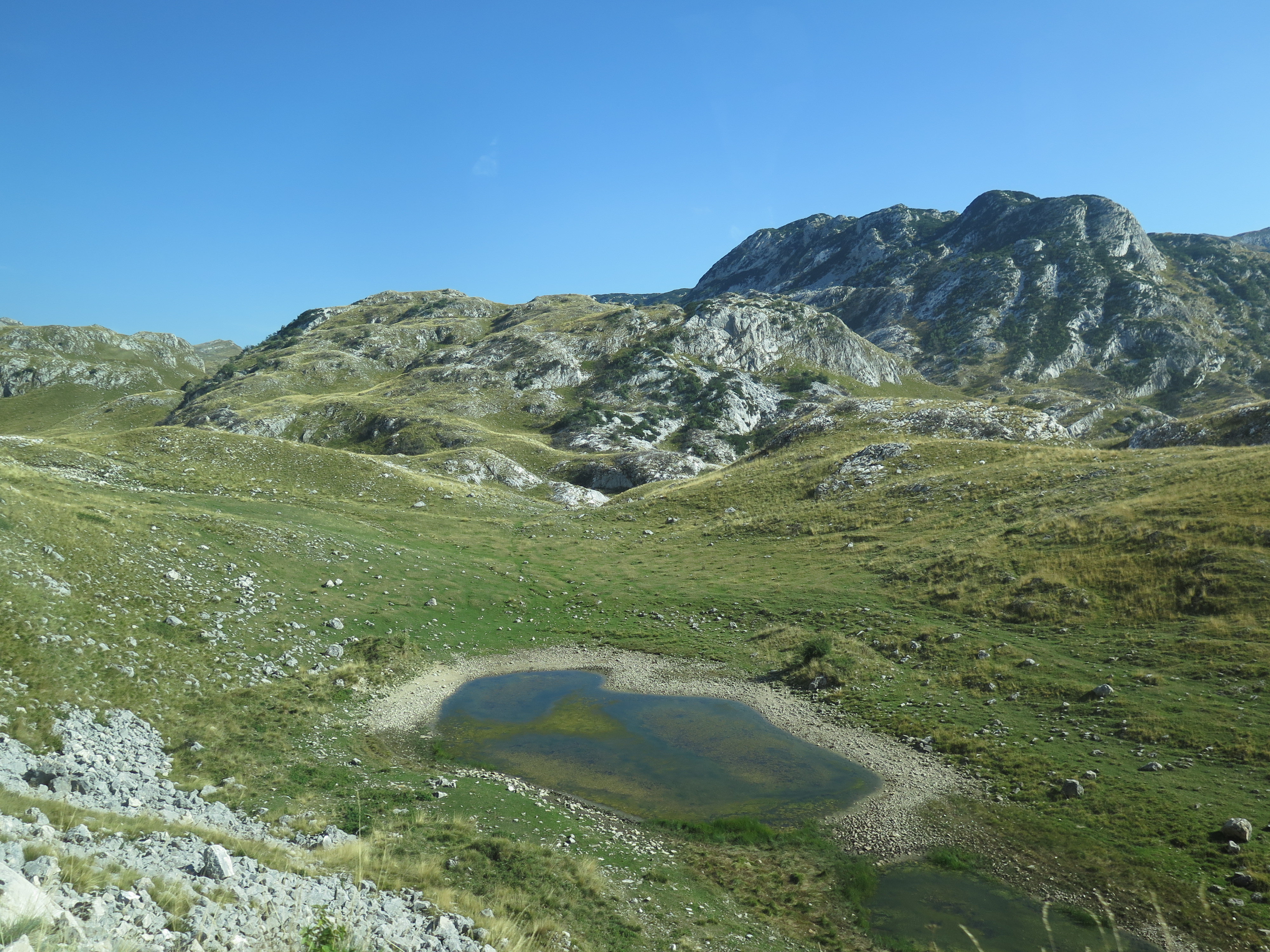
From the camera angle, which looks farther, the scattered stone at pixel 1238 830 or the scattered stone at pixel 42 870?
the scattered stone at pixel 1238 830

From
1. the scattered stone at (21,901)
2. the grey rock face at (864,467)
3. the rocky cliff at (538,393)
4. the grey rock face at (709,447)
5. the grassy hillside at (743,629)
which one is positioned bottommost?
the grassy hillside at (743,629)

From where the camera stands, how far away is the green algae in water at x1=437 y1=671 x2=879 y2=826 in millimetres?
21000

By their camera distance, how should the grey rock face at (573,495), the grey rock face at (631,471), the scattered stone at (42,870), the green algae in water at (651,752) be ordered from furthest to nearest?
1. the grey rock face at (631,471)
2. the grey rock face at (573,495)
3. the green algae in water at (651,752)
4. the scattered stone at (42,870)

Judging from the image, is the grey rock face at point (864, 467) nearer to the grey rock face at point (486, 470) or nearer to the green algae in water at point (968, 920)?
the green algae in water at point (968, 920)

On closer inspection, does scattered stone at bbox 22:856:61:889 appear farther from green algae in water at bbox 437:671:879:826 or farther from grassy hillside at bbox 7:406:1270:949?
green algae in water at bbox 437:671:879:826

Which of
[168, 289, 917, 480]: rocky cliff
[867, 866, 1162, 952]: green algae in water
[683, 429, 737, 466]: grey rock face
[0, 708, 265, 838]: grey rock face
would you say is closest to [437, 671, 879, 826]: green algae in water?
[867, 866, 1162, 952]: green algae in water

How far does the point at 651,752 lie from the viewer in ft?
80.7

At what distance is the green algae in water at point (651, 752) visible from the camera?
21000 mm

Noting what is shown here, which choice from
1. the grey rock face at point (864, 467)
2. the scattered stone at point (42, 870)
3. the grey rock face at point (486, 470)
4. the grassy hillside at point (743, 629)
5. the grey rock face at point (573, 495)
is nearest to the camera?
the scattered stone at point (42, 870)

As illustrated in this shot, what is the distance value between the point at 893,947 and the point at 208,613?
98.6 ft

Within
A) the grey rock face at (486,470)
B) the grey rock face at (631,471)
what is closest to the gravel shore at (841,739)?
the grey rock face at (486,470)

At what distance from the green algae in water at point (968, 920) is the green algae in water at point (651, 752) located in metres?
4.07

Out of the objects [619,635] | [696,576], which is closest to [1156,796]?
[619,635]

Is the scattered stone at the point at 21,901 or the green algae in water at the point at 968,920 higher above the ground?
the scattered stone at the point at 21,901
